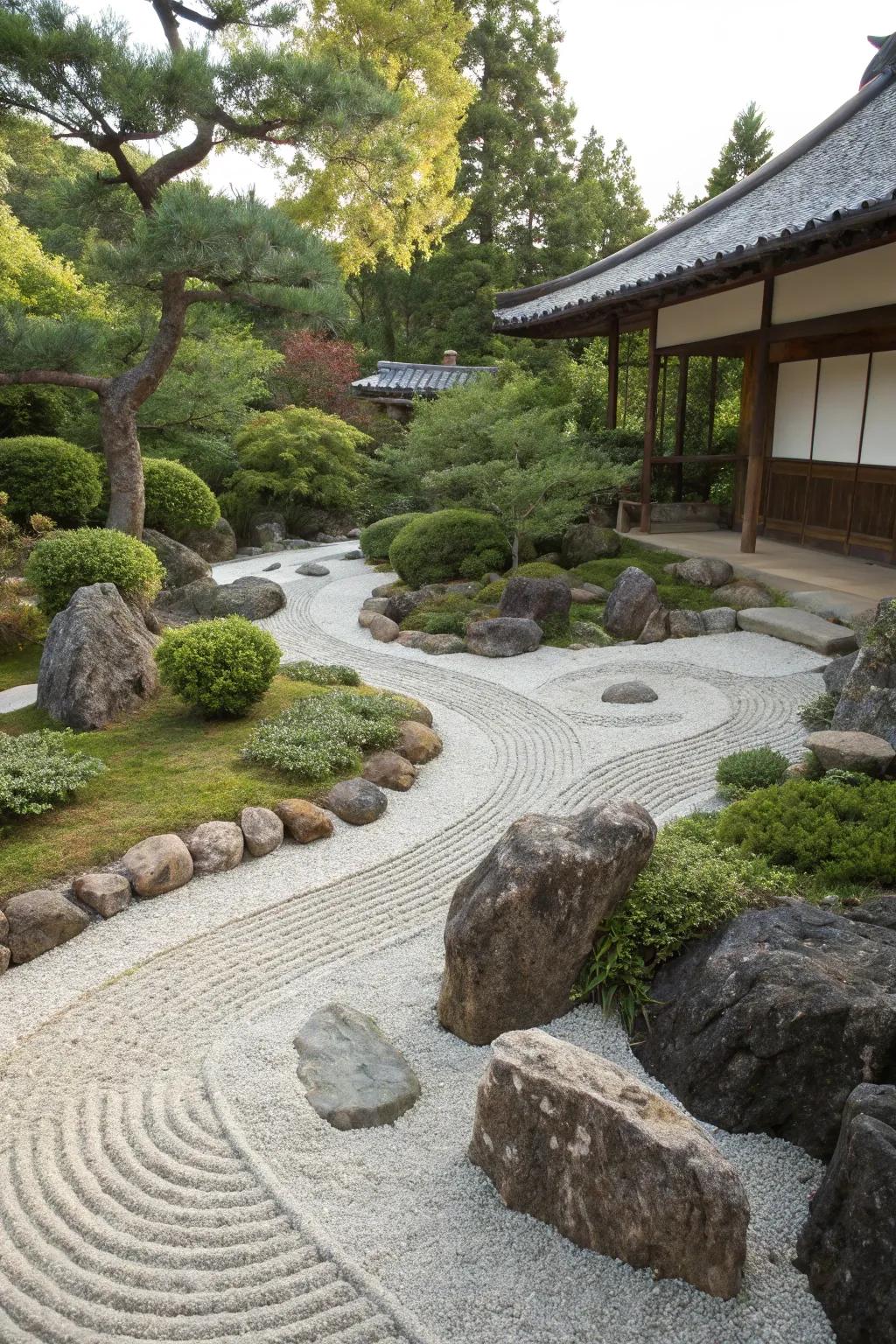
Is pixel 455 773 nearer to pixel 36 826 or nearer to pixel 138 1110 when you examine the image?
pixel 36 826

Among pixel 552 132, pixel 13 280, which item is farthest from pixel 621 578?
pixel 552 132

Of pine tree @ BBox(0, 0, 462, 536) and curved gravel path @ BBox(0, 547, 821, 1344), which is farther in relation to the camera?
pine tree @ BBox(0, 0, 462, 536)

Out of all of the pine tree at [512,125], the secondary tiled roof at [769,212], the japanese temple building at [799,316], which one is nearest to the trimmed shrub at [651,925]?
the secondary tiled roof at [769,212]

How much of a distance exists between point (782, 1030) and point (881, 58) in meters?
15.2

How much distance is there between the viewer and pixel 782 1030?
325cm

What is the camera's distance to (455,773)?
23.0ft

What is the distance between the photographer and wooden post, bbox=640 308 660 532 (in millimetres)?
13289

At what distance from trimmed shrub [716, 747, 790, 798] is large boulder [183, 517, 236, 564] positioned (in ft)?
35.2

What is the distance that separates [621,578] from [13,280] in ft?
31.6

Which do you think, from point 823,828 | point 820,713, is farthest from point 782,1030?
point 820,713

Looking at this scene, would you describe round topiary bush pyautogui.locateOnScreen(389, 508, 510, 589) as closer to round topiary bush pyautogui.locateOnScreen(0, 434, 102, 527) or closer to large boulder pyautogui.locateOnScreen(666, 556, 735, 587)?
large boulder pyautogui.locateOnScreen(666, 556, 735, 587)

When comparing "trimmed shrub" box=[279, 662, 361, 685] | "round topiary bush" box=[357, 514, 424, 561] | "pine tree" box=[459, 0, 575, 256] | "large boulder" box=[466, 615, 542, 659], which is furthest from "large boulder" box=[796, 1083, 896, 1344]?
"pine tree" box=[459, 0, 575, 256]

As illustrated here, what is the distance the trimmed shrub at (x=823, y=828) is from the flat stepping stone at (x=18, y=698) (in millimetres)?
5547

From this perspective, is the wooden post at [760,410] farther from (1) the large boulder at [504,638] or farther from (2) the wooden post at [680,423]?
(1) the large boulder at [504,638]
